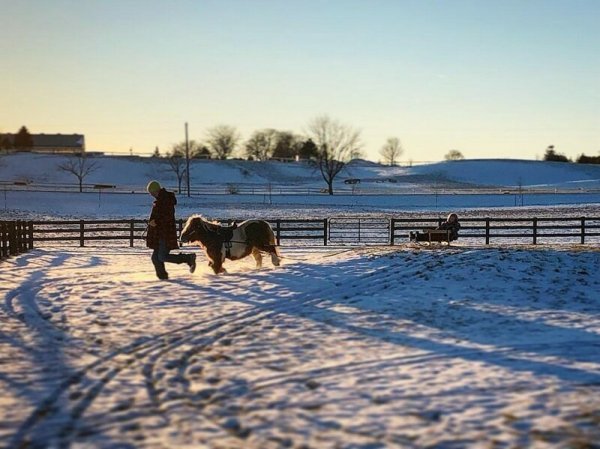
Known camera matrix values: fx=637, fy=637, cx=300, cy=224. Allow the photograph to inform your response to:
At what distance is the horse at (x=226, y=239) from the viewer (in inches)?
531

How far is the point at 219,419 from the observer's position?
5.31 metres

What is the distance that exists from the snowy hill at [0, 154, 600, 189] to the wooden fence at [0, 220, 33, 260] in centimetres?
5481

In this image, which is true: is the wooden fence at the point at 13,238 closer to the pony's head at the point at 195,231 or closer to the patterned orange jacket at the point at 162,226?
the pony's head at the point at 195,231

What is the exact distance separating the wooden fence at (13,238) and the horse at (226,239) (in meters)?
6.62

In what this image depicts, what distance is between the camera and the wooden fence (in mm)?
A: 17578

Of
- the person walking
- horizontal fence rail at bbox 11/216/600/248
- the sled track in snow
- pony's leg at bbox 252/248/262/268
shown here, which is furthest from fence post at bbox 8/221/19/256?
the sled track in snow

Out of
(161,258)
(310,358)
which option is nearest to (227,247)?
(161,258)

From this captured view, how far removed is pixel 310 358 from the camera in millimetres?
7145

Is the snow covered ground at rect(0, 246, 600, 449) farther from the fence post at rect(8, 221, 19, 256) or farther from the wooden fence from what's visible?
the fence post at rect(8, 221, 19, 256)

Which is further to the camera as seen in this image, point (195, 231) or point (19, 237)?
point (19, 237)

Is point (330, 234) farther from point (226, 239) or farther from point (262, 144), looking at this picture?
point (262, 144)

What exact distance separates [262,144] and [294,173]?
33.3 m

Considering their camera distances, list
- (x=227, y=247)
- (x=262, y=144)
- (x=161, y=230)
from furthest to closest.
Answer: (x=262, y=144)
(x=227, y=247)
(x=161, y=230)

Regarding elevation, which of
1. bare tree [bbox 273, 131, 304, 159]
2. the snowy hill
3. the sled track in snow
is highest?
bare tree [bbox 273, 131, 304, 159]
